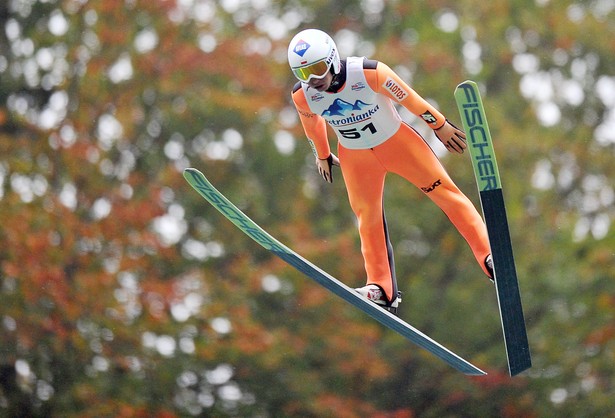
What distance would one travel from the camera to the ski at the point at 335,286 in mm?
5289

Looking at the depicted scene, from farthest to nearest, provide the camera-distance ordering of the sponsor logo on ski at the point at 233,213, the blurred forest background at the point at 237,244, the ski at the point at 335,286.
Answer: the blurred forest background at the point at 237,244
the sponsor logo on ski at the point at 233,213
the ski at the point at 335,286

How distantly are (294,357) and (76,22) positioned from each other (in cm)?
447

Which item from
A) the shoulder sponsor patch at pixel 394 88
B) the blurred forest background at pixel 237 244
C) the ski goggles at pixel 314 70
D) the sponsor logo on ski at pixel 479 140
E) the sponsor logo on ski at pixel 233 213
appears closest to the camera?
the sponsor logo on ski at pixel 479 140

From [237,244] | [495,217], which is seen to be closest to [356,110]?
[495,217]

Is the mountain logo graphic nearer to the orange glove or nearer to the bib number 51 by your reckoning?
the bib number 51

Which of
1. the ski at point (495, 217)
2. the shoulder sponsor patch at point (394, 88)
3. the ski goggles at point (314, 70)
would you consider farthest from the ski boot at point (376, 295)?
the ski goggles at point (314, 70)

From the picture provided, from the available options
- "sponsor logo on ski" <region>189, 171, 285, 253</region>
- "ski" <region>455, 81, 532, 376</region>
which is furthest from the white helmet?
"sponsor logo on ski" <region>189, 171, 285, 253</region>

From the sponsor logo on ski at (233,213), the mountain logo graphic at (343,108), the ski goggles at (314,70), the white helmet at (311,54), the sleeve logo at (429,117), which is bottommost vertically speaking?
the sponsor logo on ski at (233,213)

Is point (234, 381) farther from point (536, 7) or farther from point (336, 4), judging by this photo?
point (536, 7)

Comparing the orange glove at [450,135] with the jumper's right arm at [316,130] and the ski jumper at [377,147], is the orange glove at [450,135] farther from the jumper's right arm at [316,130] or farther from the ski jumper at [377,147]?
the jumper's right arm at [316,130]

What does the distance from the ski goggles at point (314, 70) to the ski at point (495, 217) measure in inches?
22.9

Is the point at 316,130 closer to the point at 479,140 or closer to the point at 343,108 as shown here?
the point at 343,108

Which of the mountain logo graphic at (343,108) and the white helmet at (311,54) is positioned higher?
the white helmet at (311,54)

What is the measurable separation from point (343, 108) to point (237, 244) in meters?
7.79
